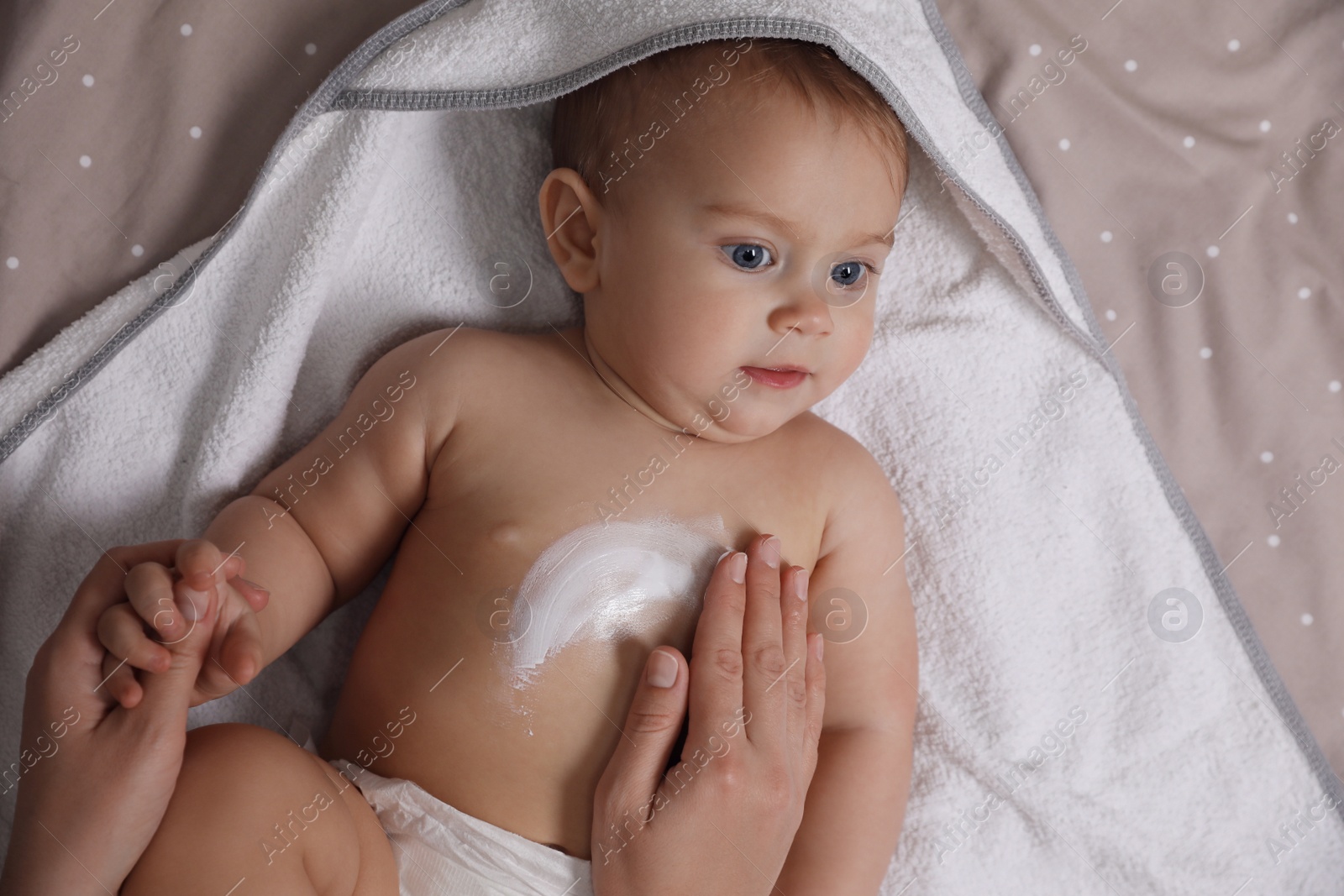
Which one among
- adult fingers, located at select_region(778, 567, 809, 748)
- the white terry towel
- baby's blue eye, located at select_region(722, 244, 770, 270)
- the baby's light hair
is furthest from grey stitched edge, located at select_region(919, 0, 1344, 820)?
adult fingers, located at select_region(778, 567, 809, 748)

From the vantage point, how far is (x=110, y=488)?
138cm

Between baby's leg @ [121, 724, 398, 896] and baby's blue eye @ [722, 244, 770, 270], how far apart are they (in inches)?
31.0

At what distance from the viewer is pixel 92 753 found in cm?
104

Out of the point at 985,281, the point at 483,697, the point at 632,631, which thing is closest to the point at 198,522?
Answer: the point at 483,697

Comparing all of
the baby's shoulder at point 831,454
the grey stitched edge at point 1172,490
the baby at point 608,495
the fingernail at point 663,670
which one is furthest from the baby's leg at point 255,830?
the grey stitched edge at point 1172,490

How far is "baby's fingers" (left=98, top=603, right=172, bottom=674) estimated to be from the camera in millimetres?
1000

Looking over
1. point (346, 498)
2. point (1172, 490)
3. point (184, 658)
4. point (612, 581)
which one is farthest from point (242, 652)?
point (1172, 490)

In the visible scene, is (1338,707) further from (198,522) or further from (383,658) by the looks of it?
(198,522)

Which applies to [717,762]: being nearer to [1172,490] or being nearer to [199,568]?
[199,568]

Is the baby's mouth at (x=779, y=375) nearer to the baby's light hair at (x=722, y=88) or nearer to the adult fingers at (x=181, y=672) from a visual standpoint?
the baby's light hair at (x=722, y=88)

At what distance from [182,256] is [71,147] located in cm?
23

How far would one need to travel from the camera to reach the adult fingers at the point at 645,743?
1.17m

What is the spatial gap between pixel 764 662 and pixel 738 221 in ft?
1.81

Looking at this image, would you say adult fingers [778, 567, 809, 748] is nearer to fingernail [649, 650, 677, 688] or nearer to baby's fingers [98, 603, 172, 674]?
fingernail [649, 650, 677, 688]
